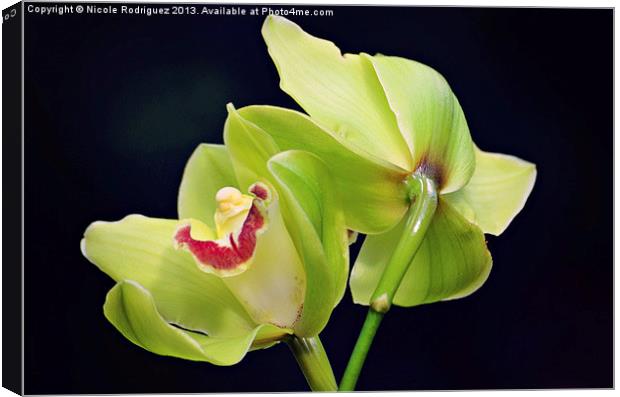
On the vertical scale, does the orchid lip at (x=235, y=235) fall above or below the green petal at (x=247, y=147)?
below

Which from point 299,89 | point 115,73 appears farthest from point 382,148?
point 115,73

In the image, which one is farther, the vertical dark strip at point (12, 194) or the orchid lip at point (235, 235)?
the vertical dark strip at point (12, 194)

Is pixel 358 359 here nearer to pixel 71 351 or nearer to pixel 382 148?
pixel 382 148

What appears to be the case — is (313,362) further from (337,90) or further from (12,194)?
(12,194)

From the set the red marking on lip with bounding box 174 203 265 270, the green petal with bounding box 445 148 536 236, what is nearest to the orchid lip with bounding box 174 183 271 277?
the red marking on lip with bounding box 174 203 265 270

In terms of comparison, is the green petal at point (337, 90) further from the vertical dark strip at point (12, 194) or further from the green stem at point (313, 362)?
the vertical dark strip at point (12, 194)

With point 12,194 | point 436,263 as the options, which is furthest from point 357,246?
point 12,194

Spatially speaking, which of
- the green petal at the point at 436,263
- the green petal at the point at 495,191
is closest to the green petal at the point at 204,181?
the green petal at the point at 436,263

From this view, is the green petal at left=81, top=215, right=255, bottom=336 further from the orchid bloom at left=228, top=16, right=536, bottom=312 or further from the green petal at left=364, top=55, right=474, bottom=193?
the green petal at left=364, top=55, right=474, bottom=193

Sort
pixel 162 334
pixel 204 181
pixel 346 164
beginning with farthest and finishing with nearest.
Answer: pixel 204 181 < pixel 346 164 < pixel 162 334
